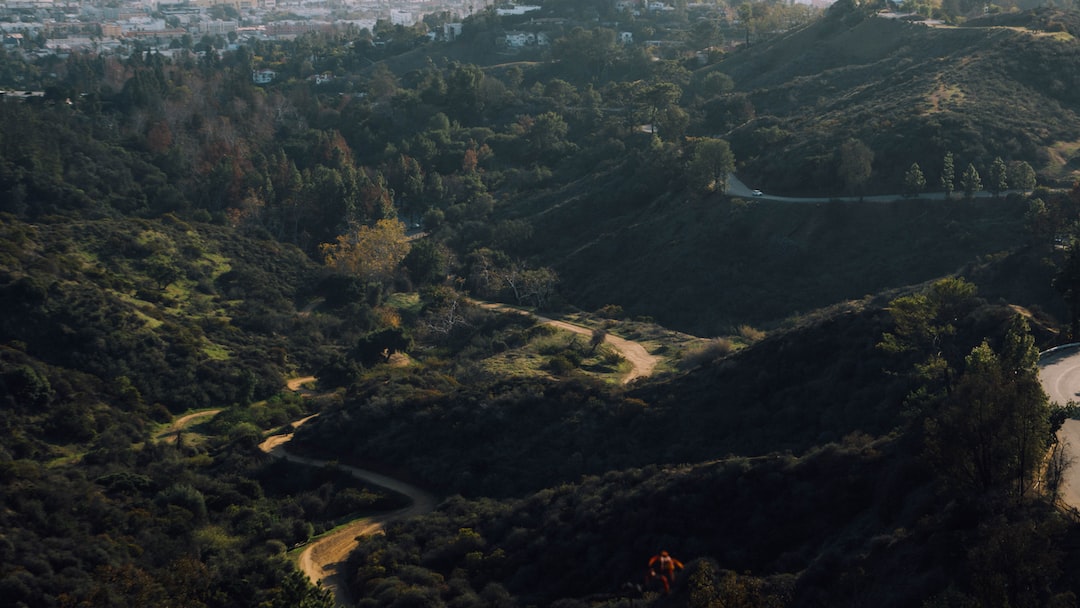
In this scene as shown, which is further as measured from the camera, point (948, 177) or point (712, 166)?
point (712, 166)

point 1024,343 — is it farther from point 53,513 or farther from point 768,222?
point 768,222

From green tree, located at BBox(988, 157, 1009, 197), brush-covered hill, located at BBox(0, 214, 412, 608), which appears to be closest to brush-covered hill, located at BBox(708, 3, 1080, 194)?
green tree, located at BBox(988, 157, 1009, 197)

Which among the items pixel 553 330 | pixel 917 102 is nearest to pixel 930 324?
pixel 553 330

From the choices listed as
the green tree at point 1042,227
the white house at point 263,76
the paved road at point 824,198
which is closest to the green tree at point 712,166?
the paved road at point 824,198

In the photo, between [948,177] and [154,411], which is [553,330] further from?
[948,177]

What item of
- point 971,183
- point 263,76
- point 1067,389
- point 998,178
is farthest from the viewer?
point 263,76

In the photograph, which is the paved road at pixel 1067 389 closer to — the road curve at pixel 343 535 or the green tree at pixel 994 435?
the green tree at pixel 994 435

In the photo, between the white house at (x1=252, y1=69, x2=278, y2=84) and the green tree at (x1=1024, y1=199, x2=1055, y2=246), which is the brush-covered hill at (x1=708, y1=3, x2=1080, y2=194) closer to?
the green tree at (x1=1024, y1=199, x2=1055, y2=246)

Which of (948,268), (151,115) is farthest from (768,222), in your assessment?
(151,115)
